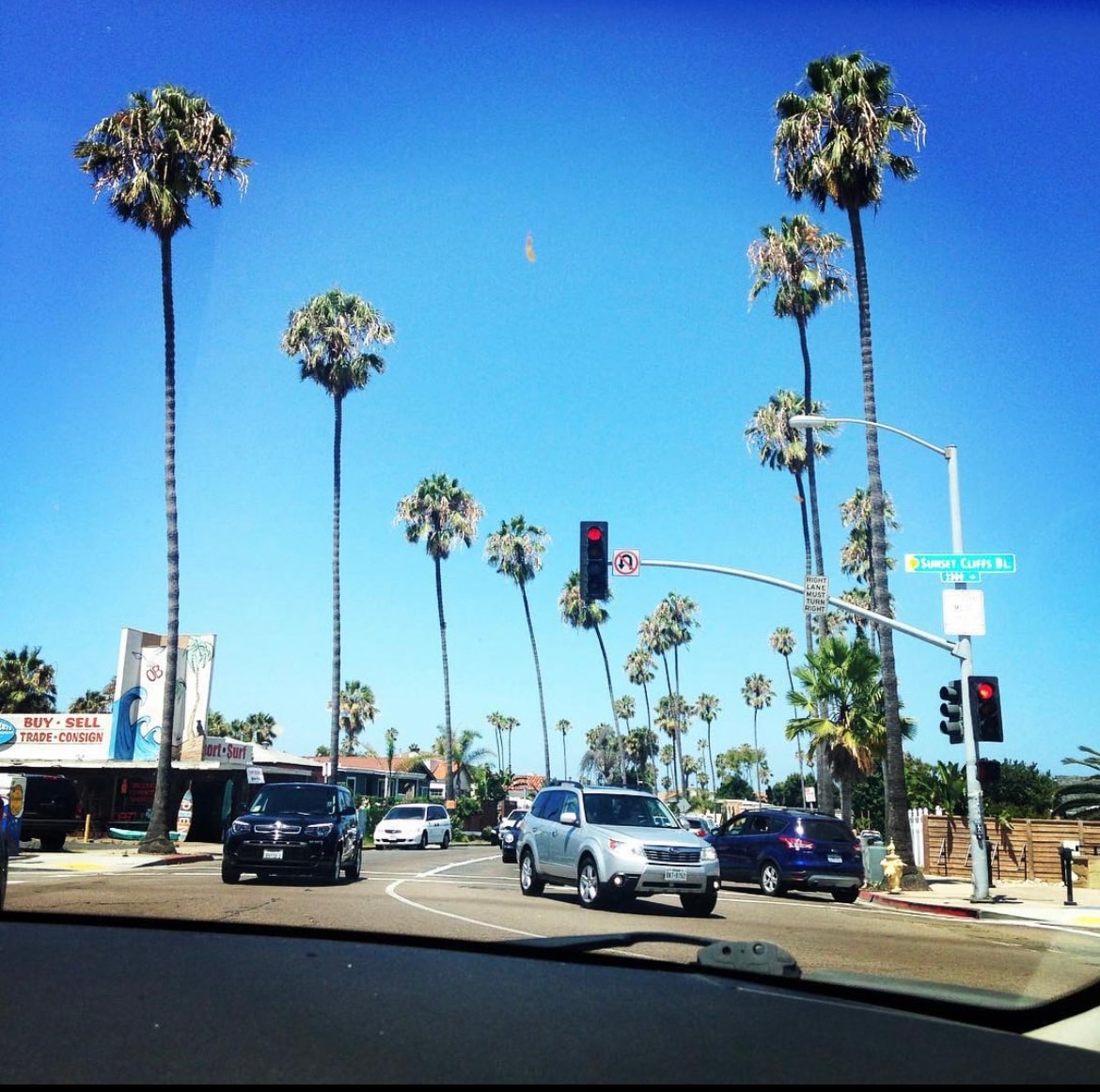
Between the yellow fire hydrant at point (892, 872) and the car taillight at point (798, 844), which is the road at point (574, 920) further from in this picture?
the yellow fire hydrant at point (892, 872)

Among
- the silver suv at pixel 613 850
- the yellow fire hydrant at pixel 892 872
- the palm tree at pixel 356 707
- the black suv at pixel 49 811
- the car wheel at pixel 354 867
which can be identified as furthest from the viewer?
the palm tree at pixel 356 707

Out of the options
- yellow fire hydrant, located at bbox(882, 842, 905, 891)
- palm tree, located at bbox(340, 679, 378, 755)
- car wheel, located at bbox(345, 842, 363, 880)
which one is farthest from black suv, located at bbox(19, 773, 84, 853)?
palm tree, located at bbox(340, 679, 378, 755)

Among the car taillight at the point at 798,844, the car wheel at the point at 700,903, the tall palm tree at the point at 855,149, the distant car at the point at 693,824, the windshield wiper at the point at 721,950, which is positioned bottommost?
the car wheel at the point at 700,903

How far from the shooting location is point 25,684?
52.6 meters

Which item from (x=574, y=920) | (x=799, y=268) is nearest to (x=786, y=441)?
(x=799, y=268)

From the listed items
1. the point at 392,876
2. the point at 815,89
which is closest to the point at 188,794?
the point at 392,876

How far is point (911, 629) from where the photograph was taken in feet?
70.8

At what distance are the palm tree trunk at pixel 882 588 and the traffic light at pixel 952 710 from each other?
319 cm

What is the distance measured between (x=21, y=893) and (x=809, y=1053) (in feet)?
36.5

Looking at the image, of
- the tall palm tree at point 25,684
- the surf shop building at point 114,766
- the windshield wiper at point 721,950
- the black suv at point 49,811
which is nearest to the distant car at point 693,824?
the windshield wiper at point 721,950

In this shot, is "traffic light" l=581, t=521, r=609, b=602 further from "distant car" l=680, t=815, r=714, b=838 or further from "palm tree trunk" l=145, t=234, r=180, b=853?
"palm tree trunk" l=145, t=234, r=180, b=853

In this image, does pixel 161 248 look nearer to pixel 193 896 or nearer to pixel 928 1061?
pixel 193 896

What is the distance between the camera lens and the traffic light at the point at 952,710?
2150 cm

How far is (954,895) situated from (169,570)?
20441 millimetres
